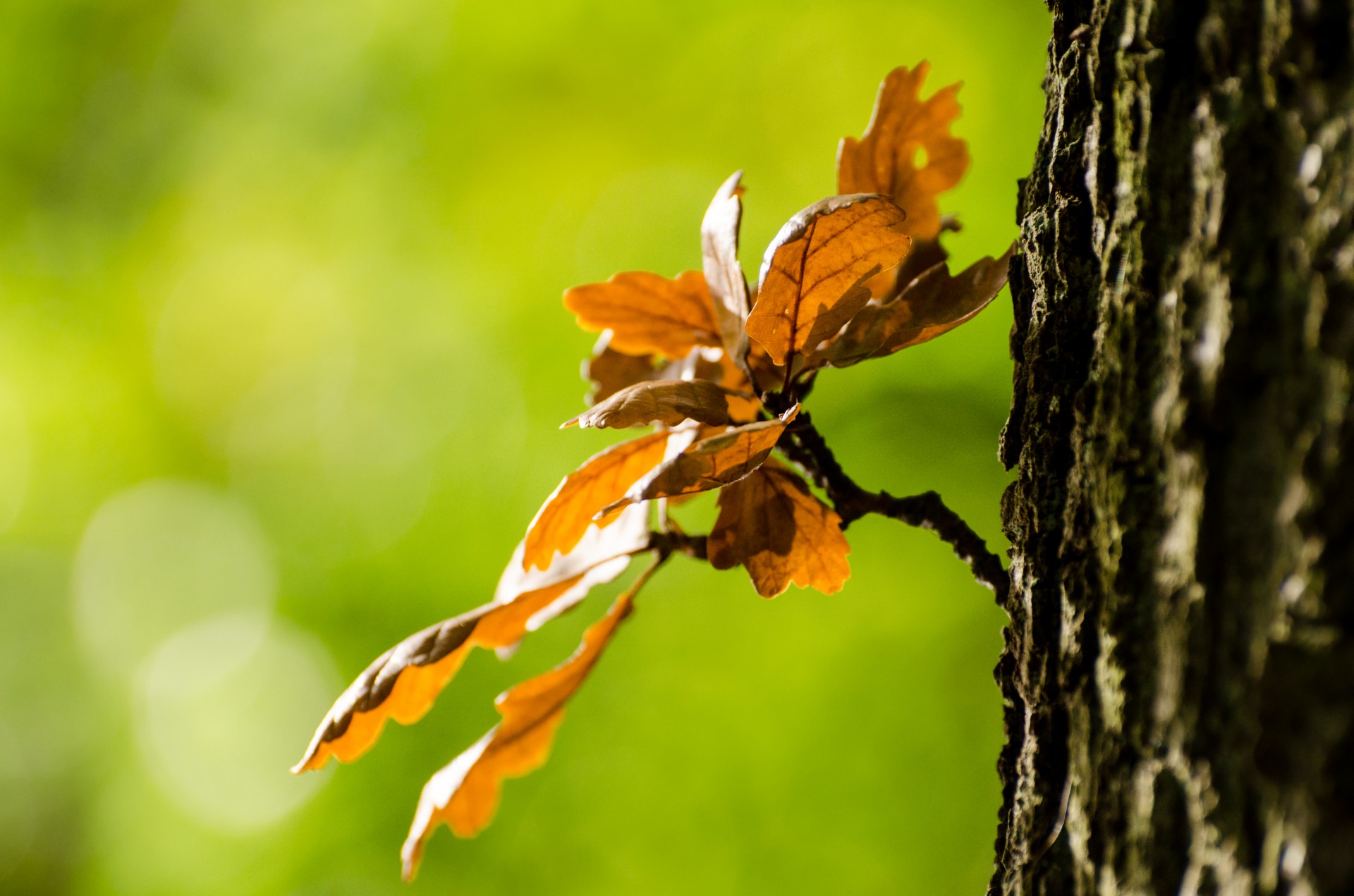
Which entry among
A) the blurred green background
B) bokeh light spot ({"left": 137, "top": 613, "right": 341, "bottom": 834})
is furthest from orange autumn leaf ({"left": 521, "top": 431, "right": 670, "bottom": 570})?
bokeh light spot ({"left": 137, "top": 613, "right": 341, "bottom": 834})

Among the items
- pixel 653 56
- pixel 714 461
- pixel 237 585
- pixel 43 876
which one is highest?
pixel 653 56

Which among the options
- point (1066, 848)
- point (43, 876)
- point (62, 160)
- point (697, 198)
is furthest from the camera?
point (62, 160)

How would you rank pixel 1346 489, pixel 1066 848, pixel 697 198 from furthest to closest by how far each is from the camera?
pixel 697 198
pixel 1066 848
pixel 1346 489

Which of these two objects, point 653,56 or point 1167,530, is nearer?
point 1167,530

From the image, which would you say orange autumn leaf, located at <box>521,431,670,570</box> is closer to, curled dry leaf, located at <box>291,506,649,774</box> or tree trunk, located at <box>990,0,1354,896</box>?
curled dry leaf, located at <box>291,506,649,774</box>

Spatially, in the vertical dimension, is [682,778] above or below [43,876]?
above

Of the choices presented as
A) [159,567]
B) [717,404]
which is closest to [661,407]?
[717,404]

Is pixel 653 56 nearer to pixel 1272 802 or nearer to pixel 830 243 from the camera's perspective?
pixel 830 243

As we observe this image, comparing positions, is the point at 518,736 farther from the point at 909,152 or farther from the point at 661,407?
the point at 909,152

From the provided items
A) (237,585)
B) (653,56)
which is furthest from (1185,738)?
(237,585)
